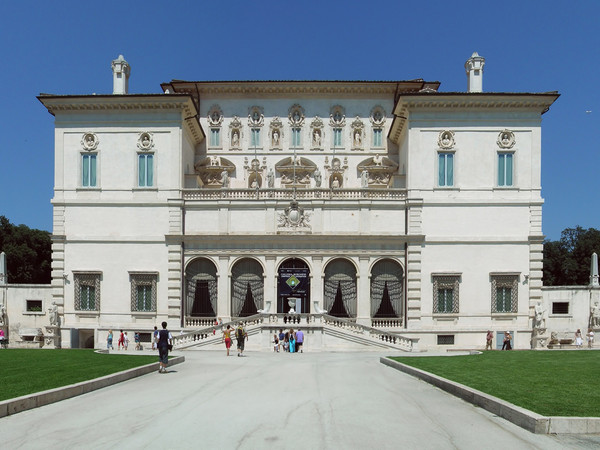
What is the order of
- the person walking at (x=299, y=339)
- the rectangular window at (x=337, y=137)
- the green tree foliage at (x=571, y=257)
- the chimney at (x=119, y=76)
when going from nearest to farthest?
the person walking at (x=299, y=339) → the chimney at (x=119, y=76) → the rectangular window at (x=337, y=137) → the green tree foliage at (x=571, y=257)

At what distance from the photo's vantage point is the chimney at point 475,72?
43219 mm

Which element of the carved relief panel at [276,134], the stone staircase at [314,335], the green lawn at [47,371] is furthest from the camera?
the carved relief panel at [276,134]

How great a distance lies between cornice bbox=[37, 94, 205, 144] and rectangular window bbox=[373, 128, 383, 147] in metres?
14.6

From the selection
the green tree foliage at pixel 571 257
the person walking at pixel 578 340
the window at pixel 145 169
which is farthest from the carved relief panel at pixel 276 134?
the green tree foliage at pixel 571 257

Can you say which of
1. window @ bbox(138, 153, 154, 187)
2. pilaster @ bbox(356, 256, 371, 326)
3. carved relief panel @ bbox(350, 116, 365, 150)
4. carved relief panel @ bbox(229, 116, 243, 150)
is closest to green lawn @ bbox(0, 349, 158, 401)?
window @ bbox(138, 153, 154, 187)

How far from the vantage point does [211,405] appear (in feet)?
45.8

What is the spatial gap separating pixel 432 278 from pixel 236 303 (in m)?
13.3

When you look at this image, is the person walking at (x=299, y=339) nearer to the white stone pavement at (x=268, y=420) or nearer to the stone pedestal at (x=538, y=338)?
the stone pedestal at (x=538, y=338)

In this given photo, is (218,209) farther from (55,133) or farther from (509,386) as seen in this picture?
(509,386)

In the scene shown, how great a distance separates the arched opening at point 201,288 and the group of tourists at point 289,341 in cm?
654

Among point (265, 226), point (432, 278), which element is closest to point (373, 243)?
point (432, 278)

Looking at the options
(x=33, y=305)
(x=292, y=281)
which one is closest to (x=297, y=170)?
(x=292, y=281)

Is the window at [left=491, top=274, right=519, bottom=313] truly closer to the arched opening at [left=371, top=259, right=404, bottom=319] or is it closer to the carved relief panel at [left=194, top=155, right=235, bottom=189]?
the arched opening at [left=371, top=259, right=404, bottom=319]

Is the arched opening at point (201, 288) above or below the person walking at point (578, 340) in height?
above
